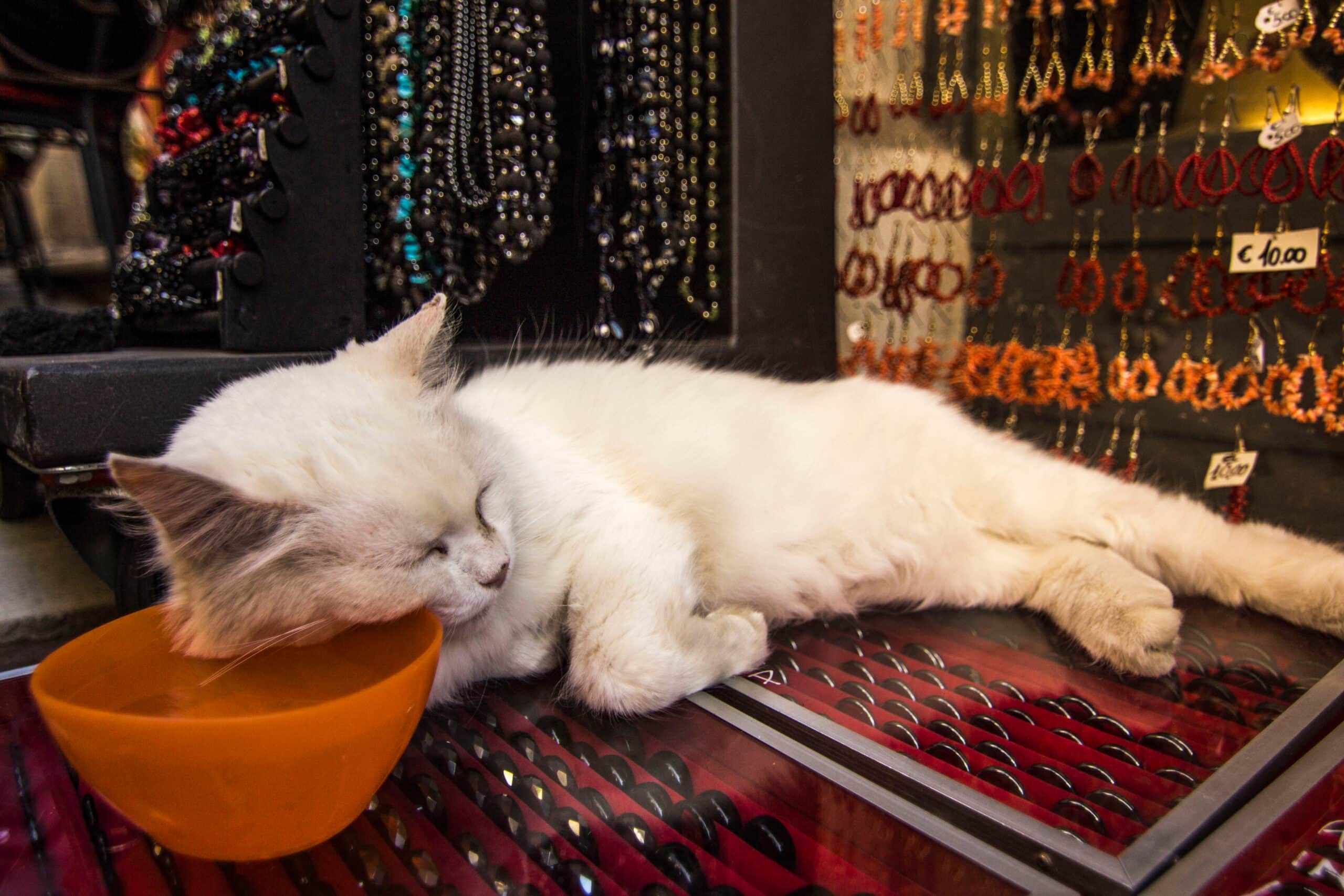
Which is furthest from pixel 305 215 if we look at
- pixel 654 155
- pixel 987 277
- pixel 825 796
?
pixel 987 277

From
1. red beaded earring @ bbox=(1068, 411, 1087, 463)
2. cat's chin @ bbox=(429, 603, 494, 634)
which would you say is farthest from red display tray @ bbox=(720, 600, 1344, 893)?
red beaded earring @ bbox=(1068, 411, 1087, 463)

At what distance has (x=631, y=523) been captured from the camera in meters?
1.14

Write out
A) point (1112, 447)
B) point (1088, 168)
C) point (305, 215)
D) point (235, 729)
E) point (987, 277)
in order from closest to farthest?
point (235, 729) → point (305, 215) → point (1088, 168) → point (1112, 447) → point (987, 277)

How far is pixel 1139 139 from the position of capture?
1762mm

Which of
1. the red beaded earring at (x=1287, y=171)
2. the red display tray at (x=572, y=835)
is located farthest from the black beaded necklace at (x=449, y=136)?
the red beaded earring at (x=1287, y=171)

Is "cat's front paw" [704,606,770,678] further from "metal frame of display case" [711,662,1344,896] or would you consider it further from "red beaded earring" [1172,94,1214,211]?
"red beaded earring" [1172,94,1214,211]

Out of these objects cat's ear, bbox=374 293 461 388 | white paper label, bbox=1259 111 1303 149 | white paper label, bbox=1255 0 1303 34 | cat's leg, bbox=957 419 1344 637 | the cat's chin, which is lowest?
cat's leg, bbox=957 419 1344 637

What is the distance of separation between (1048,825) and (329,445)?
0.80 metres

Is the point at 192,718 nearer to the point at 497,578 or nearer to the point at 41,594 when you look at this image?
the point at 497,578

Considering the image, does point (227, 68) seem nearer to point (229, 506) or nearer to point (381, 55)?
point (381, 55)

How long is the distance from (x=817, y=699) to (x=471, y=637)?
18.1 inches

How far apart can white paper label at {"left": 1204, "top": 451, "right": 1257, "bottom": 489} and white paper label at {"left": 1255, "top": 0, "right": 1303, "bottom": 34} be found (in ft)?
2.90

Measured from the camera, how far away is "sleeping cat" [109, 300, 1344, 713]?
77 cm

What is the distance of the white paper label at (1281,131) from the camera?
1.56m
